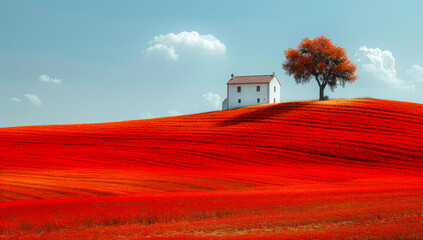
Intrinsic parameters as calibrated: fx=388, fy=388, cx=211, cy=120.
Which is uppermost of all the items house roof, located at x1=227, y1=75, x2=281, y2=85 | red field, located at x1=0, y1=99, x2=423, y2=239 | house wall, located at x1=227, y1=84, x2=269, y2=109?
house roof, located at x1=227, y1=75, x2=281, y2=85

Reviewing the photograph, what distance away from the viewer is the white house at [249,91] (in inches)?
2362

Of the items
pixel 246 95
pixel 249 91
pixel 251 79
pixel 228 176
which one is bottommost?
pixel 228 176

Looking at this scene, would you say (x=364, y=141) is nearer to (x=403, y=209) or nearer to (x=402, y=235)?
(x=403, y=209)

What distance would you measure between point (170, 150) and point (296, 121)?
1564cm

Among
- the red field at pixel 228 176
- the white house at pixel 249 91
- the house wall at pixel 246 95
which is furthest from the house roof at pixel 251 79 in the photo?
the red field at pixel 228 176

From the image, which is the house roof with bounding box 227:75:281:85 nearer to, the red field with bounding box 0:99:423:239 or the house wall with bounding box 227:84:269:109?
the house wall with bounding box 227:84:269:109

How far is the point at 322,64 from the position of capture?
52562mm

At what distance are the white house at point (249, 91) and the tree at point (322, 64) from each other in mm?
6313

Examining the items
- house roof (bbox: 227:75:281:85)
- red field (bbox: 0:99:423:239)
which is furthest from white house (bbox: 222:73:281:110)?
red field (bbox: 0:99:423:239)

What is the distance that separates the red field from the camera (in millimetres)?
10242

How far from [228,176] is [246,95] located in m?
41.9

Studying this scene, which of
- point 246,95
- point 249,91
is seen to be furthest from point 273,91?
point 246,95

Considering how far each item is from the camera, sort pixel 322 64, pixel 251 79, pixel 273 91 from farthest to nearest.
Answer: pixel 273 91 → pixel 251 79 → pixel 322 64

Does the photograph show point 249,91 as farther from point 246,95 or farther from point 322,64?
point 322,64
